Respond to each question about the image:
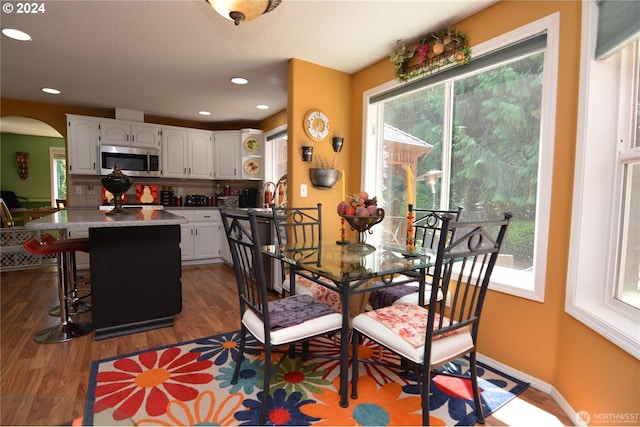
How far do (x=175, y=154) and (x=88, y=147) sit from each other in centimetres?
114

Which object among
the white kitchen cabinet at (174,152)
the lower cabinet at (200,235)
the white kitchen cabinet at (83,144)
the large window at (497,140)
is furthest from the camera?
the white kitchen cabinet at (174,152)

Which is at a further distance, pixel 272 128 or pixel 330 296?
pixel 272 128

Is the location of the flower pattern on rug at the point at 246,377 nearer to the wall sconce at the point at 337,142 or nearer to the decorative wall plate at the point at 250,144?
the wall sconce at the point at 337,142

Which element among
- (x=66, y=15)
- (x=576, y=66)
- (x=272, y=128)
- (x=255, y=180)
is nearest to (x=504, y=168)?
(x=576, y=66)

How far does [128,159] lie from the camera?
4.82 m

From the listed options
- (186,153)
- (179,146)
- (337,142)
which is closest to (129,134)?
(179,146)

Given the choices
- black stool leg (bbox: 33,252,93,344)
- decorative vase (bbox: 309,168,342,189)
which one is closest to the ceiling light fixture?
decorative vase (bbox: 309,168,342,189)

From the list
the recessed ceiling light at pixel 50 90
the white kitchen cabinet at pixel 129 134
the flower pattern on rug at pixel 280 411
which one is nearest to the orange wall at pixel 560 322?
the flower pattern on rug at pixel 280 411

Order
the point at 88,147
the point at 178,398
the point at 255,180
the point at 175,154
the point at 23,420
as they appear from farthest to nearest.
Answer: the point at 255,180
the point at 175,154
the point at 88,147
the point at 178,398
the point at 23,420

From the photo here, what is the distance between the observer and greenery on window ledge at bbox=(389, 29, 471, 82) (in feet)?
7.60

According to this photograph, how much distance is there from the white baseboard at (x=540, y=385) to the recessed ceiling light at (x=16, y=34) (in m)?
4.22

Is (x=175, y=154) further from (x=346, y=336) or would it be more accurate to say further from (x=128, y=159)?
(x=346, y=336)

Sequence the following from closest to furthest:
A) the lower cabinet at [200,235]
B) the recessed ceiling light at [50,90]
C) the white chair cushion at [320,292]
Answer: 1. the white chair cushion at [320,292]
2. the recessed ceiling light at [50,90]
3. the lower cabinet at [200,235]

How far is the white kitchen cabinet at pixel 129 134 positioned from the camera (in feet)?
15.3
